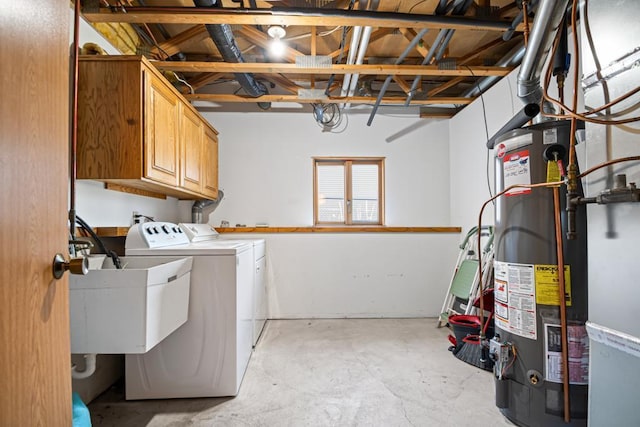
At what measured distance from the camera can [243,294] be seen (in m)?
2.08

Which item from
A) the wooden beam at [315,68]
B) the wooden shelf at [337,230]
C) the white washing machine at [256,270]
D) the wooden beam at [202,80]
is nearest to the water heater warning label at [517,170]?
the wooden beam at [315,68]

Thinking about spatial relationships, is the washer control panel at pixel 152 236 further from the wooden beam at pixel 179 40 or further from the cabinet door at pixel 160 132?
the wooden beam at pixel 179 40

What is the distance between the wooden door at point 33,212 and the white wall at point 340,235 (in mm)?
2537

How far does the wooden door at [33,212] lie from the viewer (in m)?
0.64

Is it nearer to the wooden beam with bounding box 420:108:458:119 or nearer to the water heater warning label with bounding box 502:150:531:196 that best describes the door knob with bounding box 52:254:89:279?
the water heater warning label with bounding box 502:150:531:196

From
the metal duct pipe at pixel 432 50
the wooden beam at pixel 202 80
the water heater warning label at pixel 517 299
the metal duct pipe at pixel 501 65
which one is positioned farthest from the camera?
the wooden beam at pixel 202 80

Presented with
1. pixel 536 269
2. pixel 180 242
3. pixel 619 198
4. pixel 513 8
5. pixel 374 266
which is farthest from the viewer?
pixel 374 266

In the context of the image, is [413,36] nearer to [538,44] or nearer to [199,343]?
[538,44]

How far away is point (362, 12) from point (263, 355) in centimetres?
252

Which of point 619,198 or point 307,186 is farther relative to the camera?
point 307,186

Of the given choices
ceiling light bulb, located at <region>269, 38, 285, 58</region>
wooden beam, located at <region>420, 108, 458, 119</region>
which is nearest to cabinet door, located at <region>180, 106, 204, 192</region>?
ceiling light bulb, located at <region>269, 38, 285, 58</region>

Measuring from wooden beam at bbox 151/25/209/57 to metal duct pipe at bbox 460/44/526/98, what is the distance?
245cm

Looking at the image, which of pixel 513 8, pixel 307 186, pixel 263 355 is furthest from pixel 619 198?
pixel 307 186

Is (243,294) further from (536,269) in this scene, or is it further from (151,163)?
(536,269)
